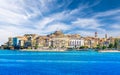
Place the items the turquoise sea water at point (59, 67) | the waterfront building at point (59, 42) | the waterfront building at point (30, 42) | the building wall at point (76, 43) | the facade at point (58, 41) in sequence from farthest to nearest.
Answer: the waterfront building at point (30, 42) < the building wall at point (76, 43) < the facade at point (58, 41) < the waterfront building at point (59, 42) < the turquoise sea water at point (59, 67)

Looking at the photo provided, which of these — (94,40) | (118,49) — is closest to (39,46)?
(94,40)

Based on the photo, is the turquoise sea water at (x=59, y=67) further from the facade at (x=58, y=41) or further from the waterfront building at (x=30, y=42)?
the waterfront building at (x=30, y=42)

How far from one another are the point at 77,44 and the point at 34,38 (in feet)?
85.8

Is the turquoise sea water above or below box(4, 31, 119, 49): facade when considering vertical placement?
below

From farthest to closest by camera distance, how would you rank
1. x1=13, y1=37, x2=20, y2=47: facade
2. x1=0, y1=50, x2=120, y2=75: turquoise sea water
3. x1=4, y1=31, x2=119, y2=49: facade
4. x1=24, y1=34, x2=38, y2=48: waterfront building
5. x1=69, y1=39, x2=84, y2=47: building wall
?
x1=13, y1=37, x2=20, y2=47: facade, x1=24, y1=34, x2=38, y2=48: waterfront building, x1=69, y1=39, x2=84, y2=47: building wall, x1=4, y1=31, x2=119, y2=49: facade, x1=0, y1=50, x2=120, y2=75: turquoise sea water

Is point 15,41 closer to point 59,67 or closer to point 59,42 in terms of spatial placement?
point 59,42

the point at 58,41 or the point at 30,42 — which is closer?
the point at 58,41

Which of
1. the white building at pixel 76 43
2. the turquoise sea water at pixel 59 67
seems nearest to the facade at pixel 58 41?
the white building at pixel 76 43

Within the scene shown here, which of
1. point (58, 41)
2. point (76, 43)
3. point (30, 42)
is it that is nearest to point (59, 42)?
point (58, 41)

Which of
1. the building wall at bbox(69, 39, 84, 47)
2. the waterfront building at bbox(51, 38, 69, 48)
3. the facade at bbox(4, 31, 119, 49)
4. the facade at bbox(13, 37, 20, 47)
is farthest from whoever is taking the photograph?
the facade at bbox(13, 37, 20, 47)

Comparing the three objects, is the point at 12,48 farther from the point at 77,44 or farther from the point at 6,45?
the point at 77,44

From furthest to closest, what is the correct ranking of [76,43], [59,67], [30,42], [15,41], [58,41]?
[15,41]
[30,42]
[76,43]
[58,41]
[59,67]

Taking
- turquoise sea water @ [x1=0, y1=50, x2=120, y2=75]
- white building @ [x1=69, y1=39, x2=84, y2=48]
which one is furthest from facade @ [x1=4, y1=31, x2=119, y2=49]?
turquoise sea water @ [x1=0, y1=50, x2=120, y2=75]

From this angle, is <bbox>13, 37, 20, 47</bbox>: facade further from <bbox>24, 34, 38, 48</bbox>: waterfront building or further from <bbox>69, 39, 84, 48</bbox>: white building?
<bbox>69, 39, 84, 48</bbox>: white building
